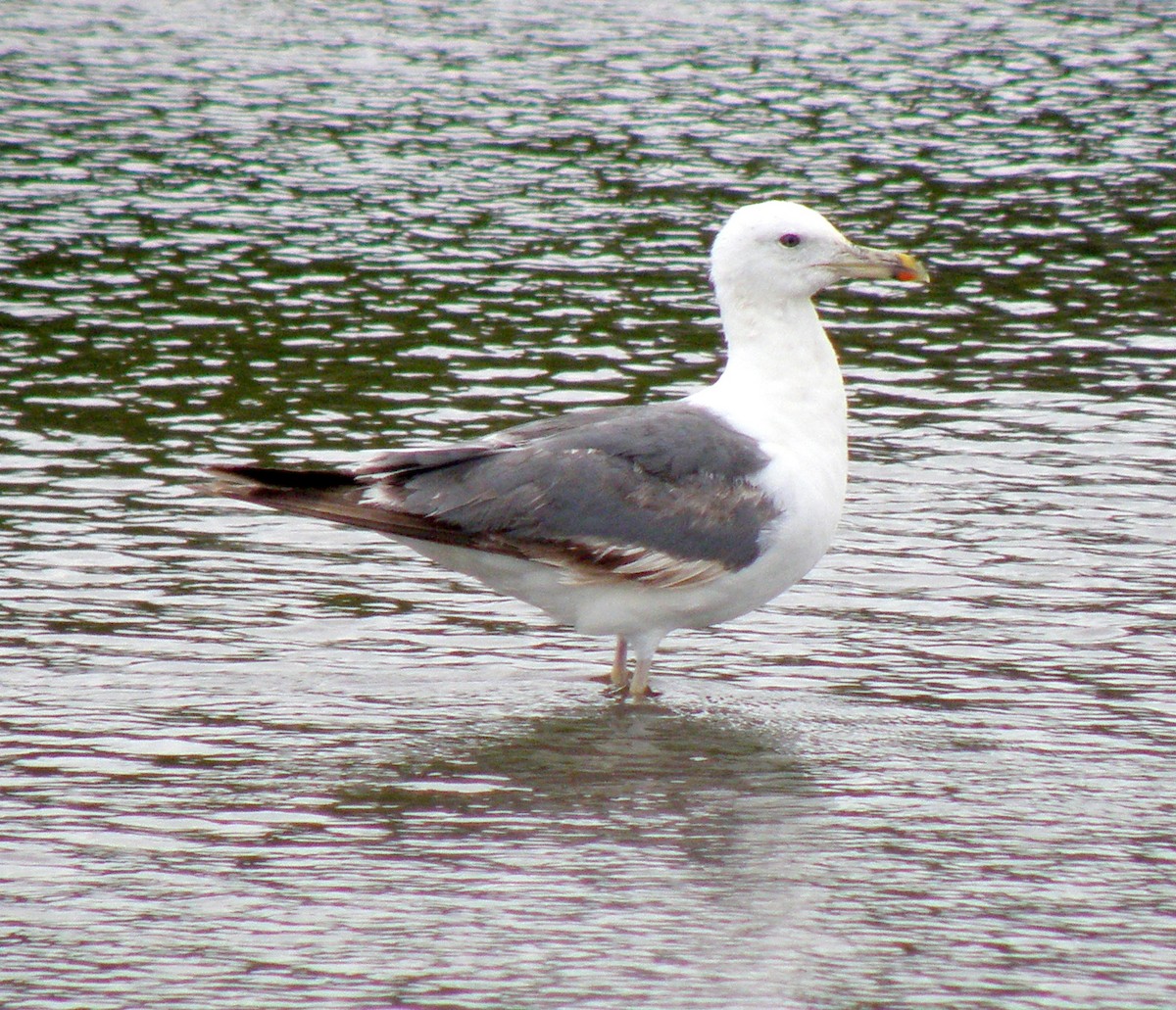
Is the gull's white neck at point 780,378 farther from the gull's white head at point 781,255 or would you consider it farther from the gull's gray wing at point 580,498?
the gull's gray wing at point 580,498

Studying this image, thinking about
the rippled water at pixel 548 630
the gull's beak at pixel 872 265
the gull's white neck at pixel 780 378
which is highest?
the gull's beak at pixel 872 265

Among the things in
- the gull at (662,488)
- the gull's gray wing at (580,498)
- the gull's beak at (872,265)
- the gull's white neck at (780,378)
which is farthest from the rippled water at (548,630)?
the gull's beak at (872,265)

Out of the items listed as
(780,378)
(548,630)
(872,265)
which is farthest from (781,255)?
(548,630)

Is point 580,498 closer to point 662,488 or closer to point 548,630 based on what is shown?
point 662,488

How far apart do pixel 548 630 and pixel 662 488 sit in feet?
5.09

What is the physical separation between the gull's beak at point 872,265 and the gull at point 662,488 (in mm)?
12

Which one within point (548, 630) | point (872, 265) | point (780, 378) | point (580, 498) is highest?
point (872, 265)

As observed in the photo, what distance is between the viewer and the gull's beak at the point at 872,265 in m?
8.30

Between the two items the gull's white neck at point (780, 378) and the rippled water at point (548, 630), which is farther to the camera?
the gull's white neck at point (780, 378)

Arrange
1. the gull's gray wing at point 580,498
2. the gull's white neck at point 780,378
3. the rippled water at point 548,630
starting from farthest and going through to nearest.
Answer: the gull's white neck at point 780,378 < the gull's gray wing at point 580,498 < the rippled water at point 548,630

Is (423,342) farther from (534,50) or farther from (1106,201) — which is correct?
(534,50)

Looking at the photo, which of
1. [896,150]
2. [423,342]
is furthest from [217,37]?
[423,342]

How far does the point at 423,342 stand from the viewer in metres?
14.5

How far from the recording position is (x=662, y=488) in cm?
801
